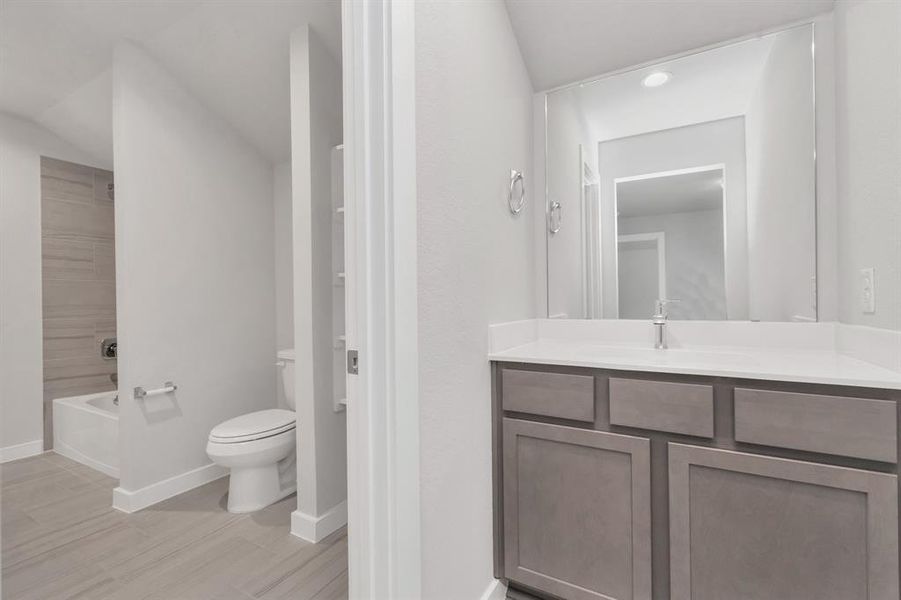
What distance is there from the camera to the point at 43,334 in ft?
9.44

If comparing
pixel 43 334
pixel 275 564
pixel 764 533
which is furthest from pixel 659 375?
pixel 43 334

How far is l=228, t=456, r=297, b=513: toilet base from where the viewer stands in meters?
2.10

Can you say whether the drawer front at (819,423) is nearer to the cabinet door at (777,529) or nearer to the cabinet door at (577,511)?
the cabinet door at (777,529)

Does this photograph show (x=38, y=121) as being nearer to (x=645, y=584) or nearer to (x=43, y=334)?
(x=43, y=334)

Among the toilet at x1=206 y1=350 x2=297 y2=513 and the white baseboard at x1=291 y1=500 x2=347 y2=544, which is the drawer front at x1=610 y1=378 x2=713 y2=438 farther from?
the toilet at x1=206 y1=350 x2=297 y2=513

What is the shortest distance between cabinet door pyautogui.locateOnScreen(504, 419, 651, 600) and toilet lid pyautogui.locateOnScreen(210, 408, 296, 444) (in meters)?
1.34

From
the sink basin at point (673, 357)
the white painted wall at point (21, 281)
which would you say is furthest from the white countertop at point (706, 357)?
the white painted wall at point (21, 281)

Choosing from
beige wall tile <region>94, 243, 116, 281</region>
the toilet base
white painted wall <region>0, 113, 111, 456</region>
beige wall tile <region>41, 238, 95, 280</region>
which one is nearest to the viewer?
the toilet base

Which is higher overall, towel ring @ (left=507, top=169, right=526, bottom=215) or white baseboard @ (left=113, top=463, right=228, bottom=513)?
towel ring @ (left=507, top=169, right=526, bottom=215)

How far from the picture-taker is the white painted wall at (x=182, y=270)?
2.13m

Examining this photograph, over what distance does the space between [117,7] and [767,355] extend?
10.4ft

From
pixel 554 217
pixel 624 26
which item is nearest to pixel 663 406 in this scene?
pixel 554 217

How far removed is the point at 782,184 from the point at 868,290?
54 cm

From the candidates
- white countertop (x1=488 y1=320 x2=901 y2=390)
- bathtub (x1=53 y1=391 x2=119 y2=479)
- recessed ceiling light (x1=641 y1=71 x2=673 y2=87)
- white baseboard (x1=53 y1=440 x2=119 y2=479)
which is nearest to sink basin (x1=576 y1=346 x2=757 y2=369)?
white countertop (x1=488 y1=320 x2=901 y2=390)
